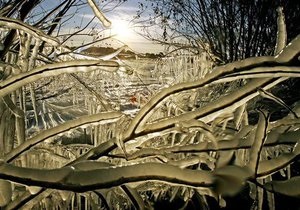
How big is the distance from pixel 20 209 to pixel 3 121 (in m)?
0.32

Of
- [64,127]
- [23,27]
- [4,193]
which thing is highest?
[23,27]

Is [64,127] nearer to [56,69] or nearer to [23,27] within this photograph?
[56,69]

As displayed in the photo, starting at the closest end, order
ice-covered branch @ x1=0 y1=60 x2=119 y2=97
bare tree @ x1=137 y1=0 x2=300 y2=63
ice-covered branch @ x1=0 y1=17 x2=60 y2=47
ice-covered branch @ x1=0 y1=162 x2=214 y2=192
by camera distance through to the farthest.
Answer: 1. ice-covered branch @ x1=0 y1=162 x2=214 y2=192
2. ice-covered branch @ x1=0 y1=60 x2=119 y2=97
3. ice-covered branch @ x1=0 y1=17 x2=60 y2=47
4. bare tree @ x1=137 y1=0 x2=300 y2=63

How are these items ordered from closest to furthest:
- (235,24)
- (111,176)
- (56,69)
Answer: (111,176) < (56,69) < (235,24)

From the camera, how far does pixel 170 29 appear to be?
11711 mm

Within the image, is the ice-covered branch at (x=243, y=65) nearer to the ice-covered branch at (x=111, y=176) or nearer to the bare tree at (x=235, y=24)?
the ice-covered branch at (x=111, y=176)

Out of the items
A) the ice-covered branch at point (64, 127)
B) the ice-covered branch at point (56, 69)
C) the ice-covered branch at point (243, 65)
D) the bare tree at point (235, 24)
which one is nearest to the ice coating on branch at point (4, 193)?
the ice-covered branch at point (64, 127)

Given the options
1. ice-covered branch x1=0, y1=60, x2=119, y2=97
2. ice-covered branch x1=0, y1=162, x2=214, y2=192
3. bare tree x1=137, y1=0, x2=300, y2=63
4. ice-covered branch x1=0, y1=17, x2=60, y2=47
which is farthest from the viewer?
bare tree x1=137, y1=0, x2=300, y2=63

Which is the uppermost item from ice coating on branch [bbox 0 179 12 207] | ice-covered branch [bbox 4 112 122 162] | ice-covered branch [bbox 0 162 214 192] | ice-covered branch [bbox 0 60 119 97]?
ice-covered branch [bbox 0 60 119 97]

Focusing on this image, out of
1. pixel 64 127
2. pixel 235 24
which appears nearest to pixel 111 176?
pixel 64 127

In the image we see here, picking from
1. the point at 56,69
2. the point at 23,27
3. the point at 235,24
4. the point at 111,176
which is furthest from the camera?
the point at 235,24

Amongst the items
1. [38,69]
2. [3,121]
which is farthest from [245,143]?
[3,121]

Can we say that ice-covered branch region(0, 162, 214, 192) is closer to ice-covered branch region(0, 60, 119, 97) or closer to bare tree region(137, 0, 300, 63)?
ice-covered branch region(0, 60, 119, 97)

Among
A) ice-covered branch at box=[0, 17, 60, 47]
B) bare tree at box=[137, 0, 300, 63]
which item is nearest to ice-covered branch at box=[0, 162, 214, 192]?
ice-covered branch at box=[0, 17, 60, 47]
